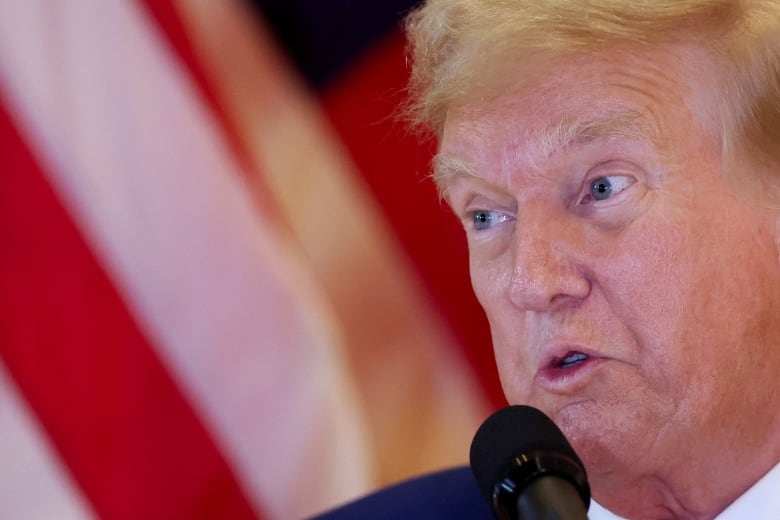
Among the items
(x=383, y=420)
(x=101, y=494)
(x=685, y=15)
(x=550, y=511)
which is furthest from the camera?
(x=383, y=420)

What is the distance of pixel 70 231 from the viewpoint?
169 cm

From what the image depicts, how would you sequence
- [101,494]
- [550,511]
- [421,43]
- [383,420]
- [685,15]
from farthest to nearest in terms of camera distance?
[383,420] → [101,494] → [421,43] → [685,15] → [550,511]

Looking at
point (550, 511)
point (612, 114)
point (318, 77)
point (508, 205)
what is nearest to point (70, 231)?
point (318, 77)

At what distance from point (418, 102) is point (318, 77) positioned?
0.71 m

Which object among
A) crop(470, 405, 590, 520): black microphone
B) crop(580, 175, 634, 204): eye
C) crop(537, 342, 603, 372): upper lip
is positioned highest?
crop(580, 175, 634, 204): eye

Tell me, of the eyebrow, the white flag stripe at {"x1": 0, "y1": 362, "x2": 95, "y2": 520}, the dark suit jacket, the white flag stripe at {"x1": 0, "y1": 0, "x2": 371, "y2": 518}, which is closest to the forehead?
the eyebrow

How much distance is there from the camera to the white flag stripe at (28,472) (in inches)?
62.6

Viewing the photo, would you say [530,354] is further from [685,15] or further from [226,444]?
[226,444]

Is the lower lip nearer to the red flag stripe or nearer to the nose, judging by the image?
the nose

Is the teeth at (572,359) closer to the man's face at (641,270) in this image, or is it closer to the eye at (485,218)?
the man's face at (641,270)

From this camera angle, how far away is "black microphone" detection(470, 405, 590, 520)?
0.83 m

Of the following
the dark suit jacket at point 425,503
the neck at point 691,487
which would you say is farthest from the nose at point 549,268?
the dark suit jacket at point 425,503

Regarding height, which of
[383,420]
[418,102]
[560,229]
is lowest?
[383,420]

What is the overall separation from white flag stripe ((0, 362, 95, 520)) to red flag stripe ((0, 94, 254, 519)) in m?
0.02
